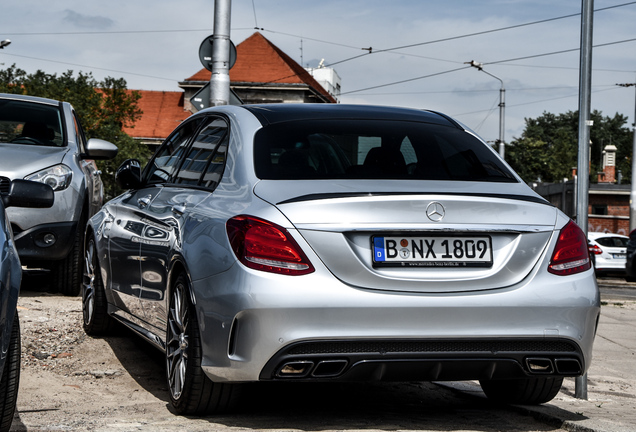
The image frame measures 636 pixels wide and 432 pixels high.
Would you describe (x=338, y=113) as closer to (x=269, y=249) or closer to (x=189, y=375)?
(x=269, y=249)

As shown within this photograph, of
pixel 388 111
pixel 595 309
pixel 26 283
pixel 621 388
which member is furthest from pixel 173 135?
pixel 26 283

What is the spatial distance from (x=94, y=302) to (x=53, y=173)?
241 centimetres

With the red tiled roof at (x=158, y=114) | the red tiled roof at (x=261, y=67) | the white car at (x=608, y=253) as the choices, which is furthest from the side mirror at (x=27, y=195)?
the red tiled roof at (x=158, y=114)

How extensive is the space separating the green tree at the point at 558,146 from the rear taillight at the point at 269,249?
83.7m

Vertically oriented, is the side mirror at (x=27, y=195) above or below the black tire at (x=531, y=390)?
above

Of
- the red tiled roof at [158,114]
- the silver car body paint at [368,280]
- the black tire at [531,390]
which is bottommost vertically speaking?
the black tire at [531,390]

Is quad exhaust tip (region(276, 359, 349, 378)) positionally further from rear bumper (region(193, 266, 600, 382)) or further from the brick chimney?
the brick chimney

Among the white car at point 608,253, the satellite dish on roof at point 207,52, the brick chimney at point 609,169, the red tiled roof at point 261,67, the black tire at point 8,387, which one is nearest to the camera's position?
the black tire at point 8,387

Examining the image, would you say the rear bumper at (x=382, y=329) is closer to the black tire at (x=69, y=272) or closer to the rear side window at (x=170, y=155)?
the rear side window at (x=170, y=155)

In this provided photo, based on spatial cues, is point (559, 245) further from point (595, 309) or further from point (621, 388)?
point (621, 388)

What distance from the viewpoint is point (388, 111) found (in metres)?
5.55

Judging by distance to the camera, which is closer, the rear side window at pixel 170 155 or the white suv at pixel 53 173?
the rear side window at pixel 170 155

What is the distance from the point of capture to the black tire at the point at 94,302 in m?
7.23

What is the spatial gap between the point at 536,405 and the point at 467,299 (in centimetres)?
142
